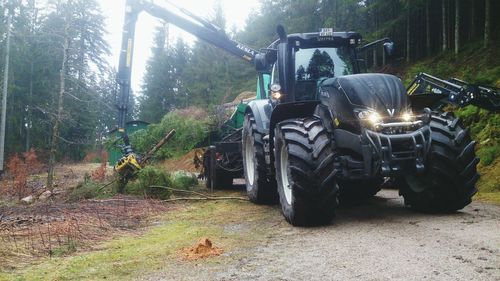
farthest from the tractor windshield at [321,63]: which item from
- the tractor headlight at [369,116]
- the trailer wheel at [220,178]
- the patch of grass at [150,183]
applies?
the trailer wheel at [220,178]

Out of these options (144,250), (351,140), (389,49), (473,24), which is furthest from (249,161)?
(473,24)

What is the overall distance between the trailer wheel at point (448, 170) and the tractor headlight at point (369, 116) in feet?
2.58

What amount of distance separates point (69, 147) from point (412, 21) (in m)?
29.0

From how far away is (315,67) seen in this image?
7.33 metres

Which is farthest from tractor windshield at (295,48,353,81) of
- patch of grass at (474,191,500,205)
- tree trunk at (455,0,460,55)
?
tree trunk at (455,0,460,55)

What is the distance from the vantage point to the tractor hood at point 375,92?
5629 millimetres

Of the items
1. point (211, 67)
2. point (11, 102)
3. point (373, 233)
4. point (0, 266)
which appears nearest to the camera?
point (0, 266)

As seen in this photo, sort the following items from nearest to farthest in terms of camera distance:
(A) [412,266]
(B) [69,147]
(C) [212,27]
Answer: (A) [412,266]
(C) [212,27]
(B) [69,147]

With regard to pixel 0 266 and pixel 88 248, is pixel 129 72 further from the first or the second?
pixel 0 266

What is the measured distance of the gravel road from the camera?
3502 mm

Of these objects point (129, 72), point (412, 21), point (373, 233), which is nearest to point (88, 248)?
point (373, 233)

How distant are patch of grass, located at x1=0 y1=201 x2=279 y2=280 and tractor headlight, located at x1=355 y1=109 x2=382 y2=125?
1.99 meters

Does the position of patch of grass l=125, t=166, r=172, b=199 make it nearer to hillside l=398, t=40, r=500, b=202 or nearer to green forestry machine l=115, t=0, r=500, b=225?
green forestry machine l=115, t=0, r=500, b=225

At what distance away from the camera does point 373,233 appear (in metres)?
4.98
